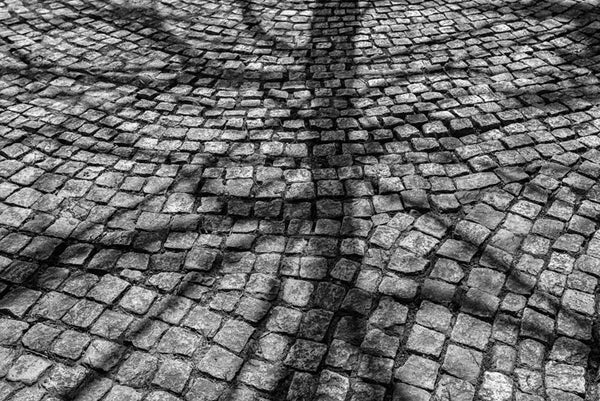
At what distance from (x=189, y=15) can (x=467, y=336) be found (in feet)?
17.9

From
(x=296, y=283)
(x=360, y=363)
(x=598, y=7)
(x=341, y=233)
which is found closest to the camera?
(x=360, y=363)

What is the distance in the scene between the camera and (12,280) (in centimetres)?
352

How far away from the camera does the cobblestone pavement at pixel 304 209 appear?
3010 mm

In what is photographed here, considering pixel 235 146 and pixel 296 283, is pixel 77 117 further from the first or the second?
pixel 296 283

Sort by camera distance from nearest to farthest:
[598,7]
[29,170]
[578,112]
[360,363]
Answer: [360,363] < [29,170] < [578,112] < [598,7]

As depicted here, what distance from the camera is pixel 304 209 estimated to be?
13.1ft

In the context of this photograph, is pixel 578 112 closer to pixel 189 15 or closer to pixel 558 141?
pixel 558 141

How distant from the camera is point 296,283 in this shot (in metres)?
3.47

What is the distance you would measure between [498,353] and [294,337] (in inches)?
47.1

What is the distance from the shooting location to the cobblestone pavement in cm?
301

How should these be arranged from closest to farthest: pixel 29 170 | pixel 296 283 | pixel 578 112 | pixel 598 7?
pixel 296 283 < pixel 29 170 < pixel 578 112 < pixel 598 7

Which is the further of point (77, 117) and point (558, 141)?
point (77, 117)

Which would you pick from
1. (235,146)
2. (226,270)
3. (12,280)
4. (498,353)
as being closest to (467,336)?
(498,353)

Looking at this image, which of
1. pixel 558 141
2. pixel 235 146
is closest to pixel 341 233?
pixel 235 146
